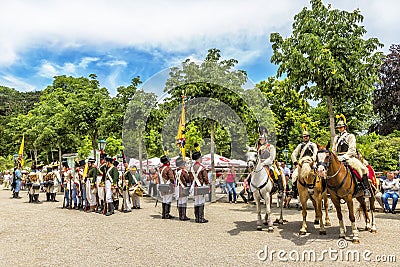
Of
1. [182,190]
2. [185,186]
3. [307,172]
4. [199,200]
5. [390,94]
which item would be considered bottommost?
[199,200]

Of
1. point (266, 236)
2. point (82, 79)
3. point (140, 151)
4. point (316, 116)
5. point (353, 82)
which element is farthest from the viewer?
point (82, 79)

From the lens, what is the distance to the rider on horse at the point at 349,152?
8781 mm

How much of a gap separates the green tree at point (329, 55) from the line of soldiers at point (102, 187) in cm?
716

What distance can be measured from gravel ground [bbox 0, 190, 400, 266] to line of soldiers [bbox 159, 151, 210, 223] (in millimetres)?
418

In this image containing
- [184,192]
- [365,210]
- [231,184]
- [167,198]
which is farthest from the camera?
[231,184]

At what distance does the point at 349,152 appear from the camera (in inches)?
344

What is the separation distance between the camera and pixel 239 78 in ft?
54.3

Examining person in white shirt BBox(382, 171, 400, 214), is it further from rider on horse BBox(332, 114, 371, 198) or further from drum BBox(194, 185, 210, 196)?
drum BBox(194, 185, 210, 196)

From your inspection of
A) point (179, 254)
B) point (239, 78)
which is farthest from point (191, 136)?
point (179, 254)

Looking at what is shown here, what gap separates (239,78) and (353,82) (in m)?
4.84

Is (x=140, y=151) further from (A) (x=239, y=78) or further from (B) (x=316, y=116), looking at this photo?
(B) (x=316, y=116)

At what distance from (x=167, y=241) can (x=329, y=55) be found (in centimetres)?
861

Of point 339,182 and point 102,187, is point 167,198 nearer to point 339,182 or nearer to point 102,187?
point 102,187

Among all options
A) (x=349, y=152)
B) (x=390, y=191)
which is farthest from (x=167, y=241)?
(x=390, y=191)
